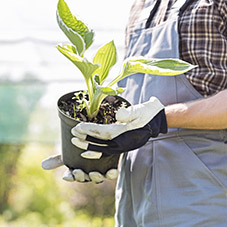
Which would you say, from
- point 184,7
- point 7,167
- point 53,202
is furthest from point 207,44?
point 7,167

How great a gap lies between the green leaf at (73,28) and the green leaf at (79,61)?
0.03m

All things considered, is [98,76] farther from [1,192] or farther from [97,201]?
[1,192]

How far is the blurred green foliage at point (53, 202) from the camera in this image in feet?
10.8

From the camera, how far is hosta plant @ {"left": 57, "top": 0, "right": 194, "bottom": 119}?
0.79 meters

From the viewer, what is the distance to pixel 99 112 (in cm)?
91

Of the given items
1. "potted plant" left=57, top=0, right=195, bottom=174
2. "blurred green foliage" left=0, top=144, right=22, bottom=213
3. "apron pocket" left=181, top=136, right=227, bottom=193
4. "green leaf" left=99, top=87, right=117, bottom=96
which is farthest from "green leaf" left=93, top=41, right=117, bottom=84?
"blurred green foliage" left=0, top=144, right=22, bottom=213

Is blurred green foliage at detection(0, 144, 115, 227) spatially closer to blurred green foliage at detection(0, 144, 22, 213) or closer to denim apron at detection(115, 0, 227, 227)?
blurred green foliage at detection(0, 144, 22, 213)

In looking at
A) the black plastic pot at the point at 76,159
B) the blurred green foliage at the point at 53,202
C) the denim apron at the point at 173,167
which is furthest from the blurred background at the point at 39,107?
the black plastic pot at the point at 76,159

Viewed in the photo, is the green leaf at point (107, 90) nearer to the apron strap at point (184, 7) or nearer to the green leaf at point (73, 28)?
the green leaf at point (73, 28)

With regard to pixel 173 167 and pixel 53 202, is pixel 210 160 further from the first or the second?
pixel 53 202

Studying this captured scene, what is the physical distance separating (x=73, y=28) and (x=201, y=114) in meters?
0.33

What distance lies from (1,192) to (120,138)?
3.03 metres

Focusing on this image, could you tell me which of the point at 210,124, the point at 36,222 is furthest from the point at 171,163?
the point at 36,222

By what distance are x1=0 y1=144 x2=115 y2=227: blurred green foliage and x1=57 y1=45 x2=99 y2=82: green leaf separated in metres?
2.57
